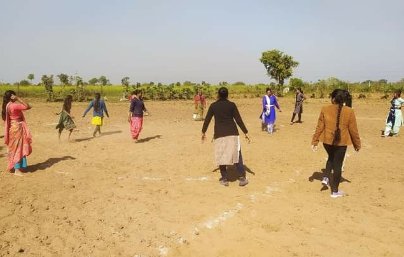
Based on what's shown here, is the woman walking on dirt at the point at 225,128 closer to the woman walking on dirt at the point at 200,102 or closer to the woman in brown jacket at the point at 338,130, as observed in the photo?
the woman in brown jacket at the point at 338,130

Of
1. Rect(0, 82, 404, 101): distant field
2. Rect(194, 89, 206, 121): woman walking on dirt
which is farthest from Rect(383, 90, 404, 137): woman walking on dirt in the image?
Rect(0, 82, 404, 101): distant field

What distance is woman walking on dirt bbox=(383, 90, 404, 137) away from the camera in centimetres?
1475

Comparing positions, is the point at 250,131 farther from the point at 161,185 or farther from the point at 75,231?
the point at 75,231

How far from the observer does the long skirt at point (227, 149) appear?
25.7 ft

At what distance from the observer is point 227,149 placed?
7.86 m

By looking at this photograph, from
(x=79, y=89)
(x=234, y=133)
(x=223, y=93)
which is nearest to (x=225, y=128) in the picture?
(x=234, y=133)

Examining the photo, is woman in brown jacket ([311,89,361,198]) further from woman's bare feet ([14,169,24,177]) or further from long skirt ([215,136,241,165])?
woman's bare feet ([14,169,24,177])

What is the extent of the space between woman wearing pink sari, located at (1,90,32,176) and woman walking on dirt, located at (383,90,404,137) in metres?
12.2

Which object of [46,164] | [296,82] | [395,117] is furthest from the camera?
[296,82]

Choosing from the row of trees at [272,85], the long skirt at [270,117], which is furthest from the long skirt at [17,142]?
the row of trees at [272,85]

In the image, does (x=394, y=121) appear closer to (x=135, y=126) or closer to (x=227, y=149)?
(x=135, y=126)

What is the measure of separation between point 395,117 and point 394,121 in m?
0.15

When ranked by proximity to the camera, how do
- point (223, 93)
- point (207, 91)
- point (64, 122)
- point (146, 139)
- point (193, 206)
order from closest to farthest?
1. point (193, 206)
2. point (223, 93)
3. point (64, 122)
4. point (146, 139)
5. point (207, 91)

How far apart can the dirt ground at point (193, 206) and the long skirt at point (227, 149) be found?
0.53m
